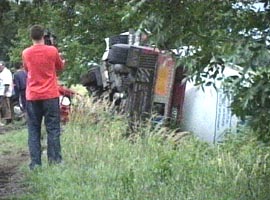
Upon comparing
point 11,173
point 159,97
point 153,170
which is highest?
point 159,97

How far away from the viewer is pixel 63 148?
33.7 ft

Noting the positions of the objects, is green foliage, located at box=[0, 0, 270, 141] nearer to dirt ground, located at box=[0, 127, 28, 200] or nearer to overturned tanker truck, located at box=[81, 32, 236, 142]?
dirt ground, located at box=[0, 127, 28, 200]

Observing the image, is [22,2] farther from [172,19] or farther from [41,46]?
[172,19]

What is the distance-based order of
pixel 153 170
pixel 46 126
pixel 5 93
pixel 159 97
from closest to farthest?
pixel 153 170 → pixel 46 126 → pixel 159 97 → pixel 5 93

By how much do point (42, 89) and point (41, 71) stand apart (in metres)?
0.21

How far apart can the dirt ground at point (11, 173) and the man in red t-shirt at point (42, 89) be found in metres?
0.35

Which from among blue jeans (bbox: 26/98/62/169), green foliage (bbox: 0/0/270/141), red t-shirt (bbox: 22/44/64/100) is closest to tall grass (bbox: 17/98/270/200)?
blue jeans (bbox: 26/98/62/169)

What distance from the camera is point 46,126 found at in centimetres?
913

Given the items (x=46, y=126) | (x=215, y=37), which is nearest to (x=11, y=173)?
(x=46, y=126)

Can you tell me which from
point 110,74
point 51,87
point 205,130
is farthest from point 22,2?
point 110,74

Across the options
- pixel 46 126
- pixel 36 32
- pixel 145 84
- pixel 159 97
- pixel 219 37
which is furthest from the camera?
pixel 159 97

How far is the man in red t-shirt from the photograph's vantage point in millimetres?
8859

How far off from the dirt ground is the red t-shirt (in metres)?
1.04

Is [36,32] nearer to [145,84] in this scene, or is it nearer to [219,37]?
[145,84]
